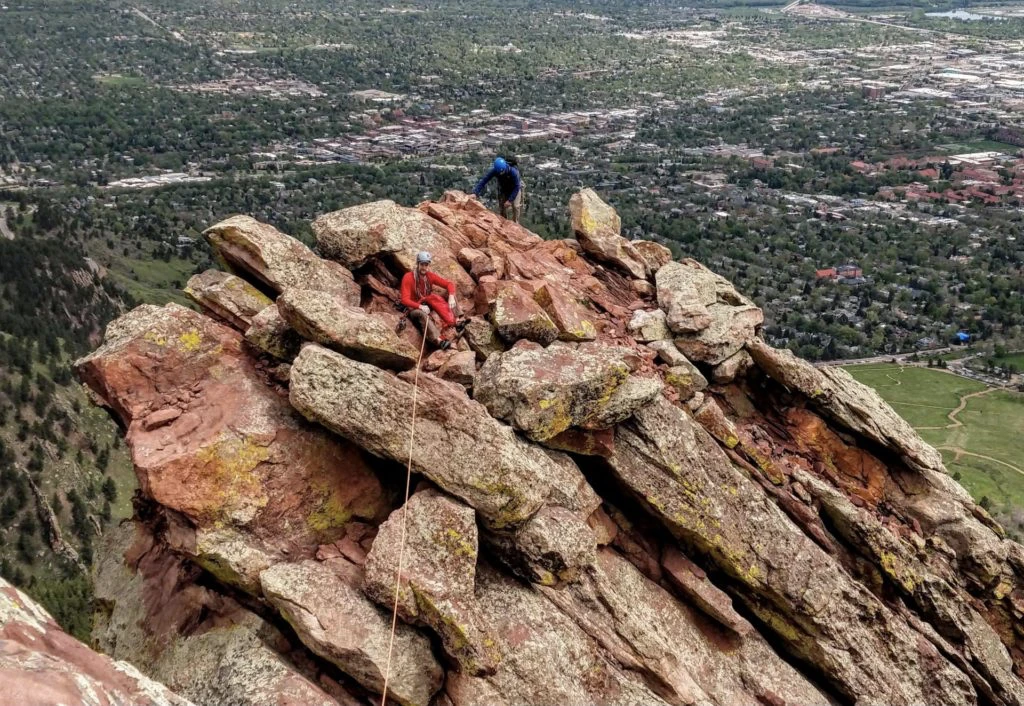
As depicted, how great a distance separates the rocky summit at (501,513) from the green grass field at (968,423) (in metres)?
68.6

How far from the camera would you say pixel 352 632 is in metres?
15.6

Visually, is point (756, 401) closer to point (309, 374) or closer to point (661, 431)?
point (661, 431)

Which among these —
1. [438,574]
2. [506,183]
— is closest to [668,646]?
[438,574]

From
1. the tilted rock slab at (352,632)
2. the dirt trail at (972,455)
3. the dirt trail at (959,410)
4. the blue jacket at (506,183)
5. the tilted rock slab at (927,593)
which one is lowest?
the dirt trail at (959,410)

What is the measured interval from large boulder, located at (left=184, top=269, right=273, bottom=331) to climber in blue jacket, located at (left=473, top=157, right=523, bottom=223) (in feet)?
33.6

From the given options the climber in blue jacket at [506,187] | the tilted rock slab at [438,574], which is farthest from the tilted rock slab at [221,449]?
the climber in blue jacket at [506,187]

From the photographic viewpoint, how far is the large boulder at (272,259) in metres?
22.2

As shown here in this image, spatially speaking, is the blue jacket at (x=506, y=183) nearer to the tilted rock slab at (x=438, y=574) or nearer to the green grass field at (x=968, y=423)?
the tilted rock slab at (x=438, y=574)

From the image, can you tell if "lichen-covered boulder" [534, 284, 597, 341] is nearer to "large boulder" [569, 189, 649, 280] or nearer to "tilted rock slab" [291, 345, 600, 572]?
"large boulder" [569, 189, 649, 280]

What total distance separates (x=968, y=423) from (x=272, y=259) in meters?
108

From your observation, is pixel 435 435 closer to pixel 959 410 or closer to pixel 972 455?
pixel 972 455

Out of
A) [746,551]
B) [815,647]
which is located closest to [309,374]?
[746,551]

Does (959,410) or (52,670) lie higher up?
(52,670)

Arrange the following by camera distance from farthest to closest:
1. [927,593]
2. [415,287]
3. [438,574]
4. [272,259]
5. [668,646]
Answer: [927,593] → [272,259] → [415,287] → [668,646] → [438,574]
